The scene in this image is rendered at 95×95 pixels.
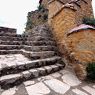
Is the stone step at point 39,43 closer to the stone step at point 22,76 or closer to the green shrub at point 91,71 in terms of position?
the stone step at point 22,76

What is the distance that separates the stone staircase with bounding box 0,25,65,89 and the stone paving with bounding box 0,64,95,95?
5.7 inches

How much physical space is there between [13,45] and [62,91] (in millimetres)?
2666

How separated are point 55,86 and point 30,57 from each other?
1.24 meters

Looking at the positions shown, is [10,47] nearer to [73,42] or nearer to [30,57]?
[30,57]

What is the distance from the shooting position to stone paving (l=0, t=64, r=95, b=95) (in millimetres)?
2670

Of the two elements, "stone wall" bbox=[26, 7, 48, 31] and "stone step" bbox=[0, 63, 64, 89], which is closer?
"stone step" bbox=[0, 63, 64, 89]

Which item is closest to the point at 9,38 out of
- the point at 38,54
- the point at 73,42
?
the point at 38,54

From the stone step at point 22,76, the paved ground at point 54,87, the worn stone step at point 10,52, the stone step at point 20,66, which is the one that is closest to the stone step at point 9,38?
the worn stone step at point 10,52

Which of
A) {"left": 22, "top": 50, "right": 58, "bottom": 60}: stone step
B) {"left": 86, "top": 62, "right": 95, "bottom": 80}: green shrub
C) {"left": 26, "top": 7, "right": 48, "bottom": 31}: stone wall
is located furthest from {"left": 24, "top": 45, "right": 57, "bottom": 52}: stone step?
{"left": 26, "top": 7, "right": 48, "bottom": 31}: stone wall

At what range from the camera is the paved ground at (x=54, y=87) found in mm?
2666

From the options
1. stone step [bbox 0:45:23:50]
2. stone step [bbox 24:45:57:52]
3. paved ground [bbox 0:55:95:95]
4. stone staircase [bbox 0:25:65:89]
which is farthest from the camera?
stone step [bbox 0:45:23:50]

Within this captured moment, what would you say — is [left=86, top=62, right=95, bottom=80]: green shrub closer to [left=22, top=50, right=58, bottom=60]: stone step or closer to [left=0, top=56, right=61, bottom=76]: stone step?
[left=0, top=56, right=61, bottom=76]: stone step

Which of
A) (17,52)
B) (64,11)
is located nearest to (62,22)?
(64,11)

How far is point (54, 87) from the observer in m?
2.95
